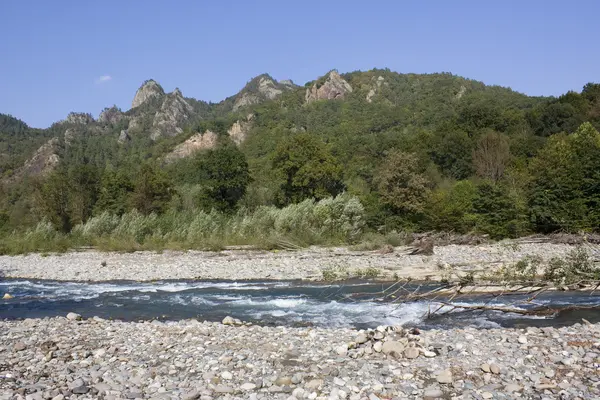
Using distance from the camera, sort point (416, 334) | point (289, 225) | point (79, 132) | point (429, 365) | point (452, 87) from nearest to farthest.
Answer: point (429, 365) < point (416, 334) < point (289, 225) < point (452, 87) < point (79, 132)

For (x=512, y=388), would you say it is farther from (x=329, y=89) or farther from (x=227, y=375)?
(x=329, y=89)

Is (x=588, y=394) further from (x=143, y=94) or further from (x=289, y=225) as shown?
(x=143, y=94)

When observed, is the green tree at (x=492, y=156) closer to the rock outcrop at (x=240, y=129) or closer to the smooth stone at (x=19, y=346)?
the smooth stone at (x=19, y=346)

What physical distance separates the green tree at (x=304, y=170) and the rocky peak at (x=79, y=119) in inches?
6506

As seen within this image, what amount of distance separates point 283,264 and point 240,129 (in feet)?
307

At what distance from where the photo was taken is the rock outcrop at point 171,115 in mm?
155625

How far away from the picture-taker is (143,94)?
199 m

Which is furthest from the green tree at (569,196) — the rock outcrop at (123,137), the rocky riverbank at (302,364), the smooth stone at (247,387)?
the rock outcrop at (123,137)

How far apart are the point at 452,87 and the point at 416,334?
4068 inches

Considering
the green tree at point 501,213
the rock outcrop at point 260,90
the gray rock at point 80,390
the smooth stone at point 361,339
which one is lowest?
the gray rock at point 80,390

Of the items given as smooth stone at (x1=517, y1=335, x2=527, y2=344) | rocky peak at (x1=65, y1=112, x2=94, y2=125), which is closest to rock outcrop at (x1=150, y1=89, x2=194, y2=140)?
rocky peak at (x1=65, y1=112, x2=94, y2=125)

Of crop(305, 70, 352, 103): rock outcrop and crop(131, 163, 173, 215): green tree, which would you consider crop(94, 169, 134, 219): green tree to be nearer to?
crop(131, 163, 173, 215): green tree

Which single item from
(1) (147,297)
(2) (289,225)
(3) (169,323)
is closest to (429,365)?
(3) (169,323)

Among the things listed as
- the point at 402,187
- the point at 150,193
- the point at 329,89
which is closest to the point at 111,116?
the point at 329,89
